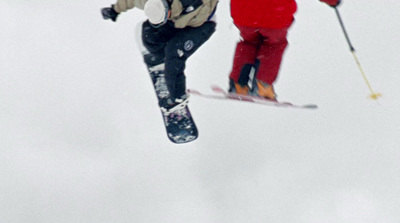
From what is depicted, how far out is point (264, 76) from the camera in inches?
238

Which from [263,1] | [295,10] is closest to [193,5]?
[263,1]

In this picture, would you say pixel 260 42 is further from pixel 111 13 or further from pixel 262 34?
pixel 111 13

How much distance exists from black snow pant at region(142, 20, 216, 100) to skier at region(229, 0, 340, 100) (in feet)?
1.44

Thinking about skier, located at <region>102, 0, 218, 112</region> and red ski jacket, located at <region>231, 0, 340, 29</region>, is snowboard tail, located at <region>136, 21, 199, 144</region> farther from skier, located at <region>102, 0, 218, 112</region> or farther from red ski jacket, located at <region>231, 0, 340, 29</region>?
red ski jacket, located at <region>231, 0, 340, 29</region>

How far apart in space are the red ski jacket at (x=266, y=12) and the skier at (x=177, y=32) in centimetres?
34

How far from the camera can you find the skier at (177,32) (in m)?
5.75

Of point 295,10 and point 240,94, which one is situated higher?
point 295,10

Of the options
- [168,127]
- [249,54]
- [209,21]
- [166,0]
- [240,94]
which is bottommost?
[168,127]

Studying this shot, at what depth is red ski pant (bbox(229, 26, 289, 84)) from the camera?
6000mm

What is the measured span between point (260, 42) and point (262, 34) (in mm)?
213

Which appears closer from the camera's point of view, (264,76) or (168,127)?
(264,76)

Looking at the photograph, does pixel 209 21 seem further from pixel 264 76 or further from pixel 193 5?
pixel 264 76

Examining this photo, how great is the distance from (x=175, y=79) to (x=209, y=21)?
0.79 m

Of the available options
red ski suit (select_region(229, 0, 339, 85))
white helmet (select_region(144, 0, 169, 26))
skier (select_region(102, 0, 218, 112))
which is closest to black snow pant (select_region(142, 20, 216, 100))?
skier (select_region(102, 0, 218, 112))
